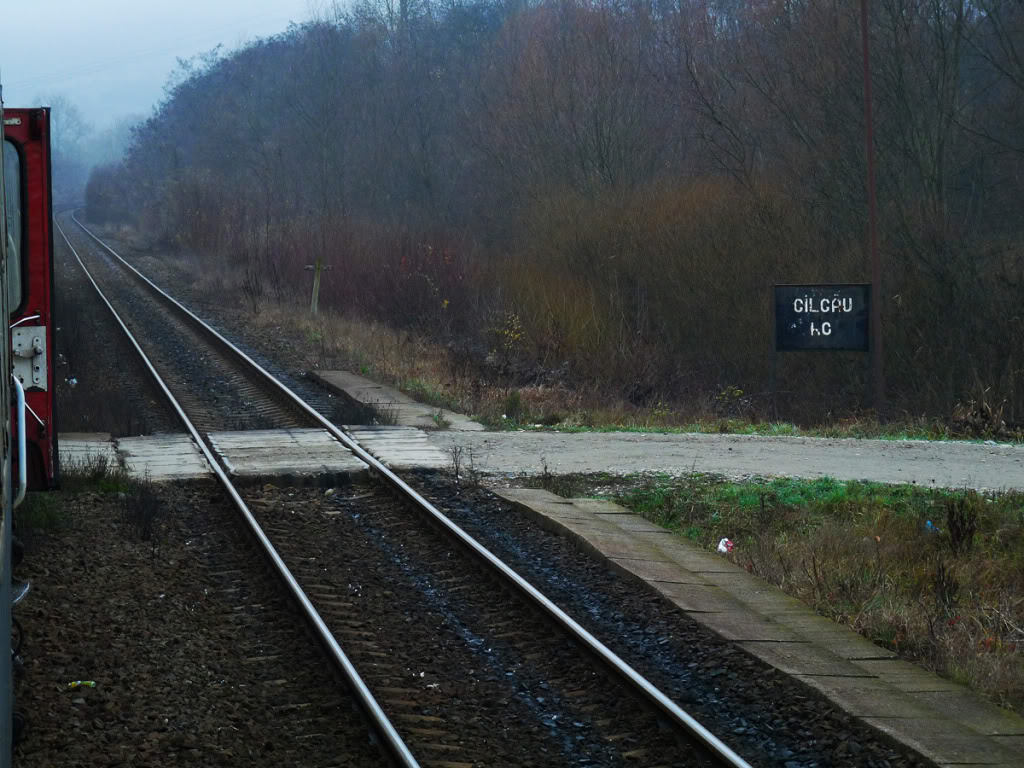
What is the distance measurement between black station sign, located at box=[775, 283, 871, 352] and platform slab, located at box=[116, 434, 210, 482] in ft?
30.7

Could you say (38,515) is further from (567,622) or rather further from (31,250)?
(567,622)

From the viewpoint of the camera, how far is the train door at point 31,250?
7.76 m

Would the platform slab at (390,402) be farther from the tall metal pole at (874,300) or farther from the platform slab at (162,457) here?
the tall metal pole at (874,300)

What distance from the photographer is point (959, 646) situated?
680 centimetres

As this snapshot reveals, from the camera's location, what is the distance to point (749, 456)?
13.1 m

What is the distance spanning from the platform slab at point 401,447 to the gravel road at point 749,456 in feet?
1.09

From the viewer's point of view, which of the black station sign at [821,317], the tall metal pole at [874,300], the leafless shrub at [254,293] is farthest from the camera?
the leafless shrub at [254,293]

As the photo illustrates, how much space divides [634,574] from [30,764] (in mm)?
4154

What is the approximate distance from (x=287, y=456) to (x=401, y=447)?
4.63 feet

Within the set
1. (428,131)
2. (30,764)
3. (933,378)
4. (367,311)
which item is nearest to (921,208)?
(933,378)

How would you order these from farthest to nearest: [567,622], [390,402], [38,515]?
[390,402]
[38,515]
[567,622]

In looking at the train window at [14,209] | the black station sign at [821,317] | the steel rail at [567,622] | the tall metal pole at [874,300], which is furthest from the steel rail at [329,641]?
the tall metal pole at [874,300]

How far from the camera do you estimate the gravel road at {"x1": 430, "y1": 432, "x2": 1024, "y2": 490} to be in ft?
39.9

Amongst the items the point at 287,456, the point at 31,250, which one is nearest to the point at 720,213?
the point at 287,456
